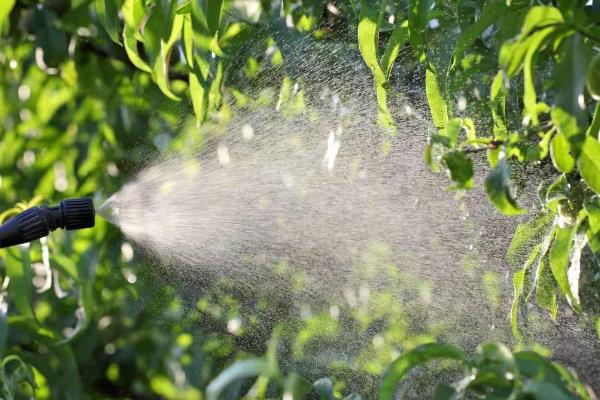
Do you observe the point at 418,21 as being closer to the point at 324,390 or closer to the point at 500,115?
the point at 500,115

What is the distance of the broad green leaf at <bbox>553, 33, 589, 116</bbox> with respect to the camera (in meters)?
0.66

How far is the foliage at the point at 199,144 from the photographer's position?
2.49 ft

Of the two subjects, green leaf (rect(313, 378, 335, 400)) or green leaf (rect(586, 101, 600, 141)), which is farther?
green leaf (rect(313, 378, 335, 400))

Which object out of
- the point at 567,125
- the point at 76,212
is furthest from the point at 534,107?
the point at 76,212

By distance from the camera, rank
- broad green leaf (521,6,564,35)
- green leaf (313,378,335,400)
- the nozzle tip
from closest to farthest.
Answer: broad green leaf (521,6,564,35) → green leaf (313,378,335,400) → the nozzle tip

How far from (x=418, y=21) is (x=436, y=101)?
111 mm

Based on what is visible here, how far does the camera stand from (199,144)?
183 centimetres

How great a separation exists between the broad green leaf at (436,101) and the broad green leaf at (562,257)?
0.56 ft

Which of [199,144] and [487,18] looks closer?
[487,18]

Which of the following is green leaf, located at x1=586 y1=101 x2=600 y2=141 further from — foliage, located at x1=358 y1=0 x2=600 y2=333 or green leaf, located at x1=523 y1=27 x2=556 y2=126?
green leaf, located at x1=523 y1=27 x2=556 y2=126

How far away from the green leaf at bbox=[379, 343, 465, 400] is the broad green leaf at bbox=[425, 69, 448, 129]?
242 millimetres

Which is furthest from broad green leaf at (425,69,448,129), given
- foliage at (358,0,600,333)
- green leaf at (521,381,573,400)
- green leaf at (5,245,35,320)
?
green leaf at (5,245,35,320)

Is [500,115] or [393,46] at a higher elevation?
[393,46]

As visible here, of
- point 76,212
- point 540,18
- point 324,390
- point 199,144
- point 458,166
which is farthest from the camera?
point 199,144
